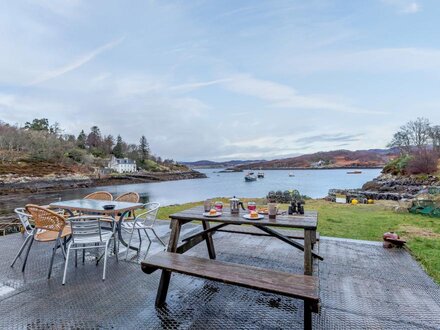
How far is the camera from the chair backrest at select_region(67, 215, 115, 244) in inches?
103

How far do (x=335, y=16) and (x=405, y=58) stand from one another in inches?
129

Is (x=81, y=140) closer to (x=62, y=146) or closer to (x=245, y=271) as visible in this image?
(x=62, y=146)

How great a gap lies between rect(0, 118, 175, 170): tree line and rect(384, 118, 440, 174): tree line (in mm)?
51725

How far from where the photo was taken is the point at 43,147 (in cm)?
4444

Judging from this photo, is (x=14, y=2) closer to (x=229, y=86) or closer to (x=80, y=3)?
(x=80, y=3)

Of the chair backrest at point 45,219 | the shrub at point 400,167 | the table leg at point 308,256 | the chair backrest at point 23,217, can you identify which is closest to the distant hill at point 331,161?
the shrub at point 400,167

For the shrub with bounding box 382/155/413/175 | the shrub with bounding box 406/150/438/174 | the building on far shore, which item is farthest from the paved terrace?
the building on far shore

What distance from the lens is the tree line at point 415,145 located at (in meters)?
19.9

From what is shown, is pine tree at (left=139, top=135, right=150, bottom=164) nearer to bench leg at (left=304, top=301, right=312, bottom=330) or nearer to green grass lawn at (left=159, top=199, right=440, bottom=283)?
green grass lawn at (left=159, top=199, right=440, bottom=283)

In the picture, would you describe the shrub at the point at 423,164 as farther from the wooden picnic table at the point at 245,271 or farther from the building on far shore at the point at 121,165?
the building on far shore at the point at 121,165

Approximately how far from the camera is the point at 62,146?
49062mm

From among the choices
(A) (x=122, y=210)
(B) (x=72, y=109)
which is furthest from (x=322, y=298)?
(B) (x=72, y=109)

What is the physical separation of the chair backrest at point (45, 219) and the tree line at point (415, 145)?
2452cm

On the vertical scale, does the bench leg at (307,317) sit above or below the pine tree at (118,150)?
below
